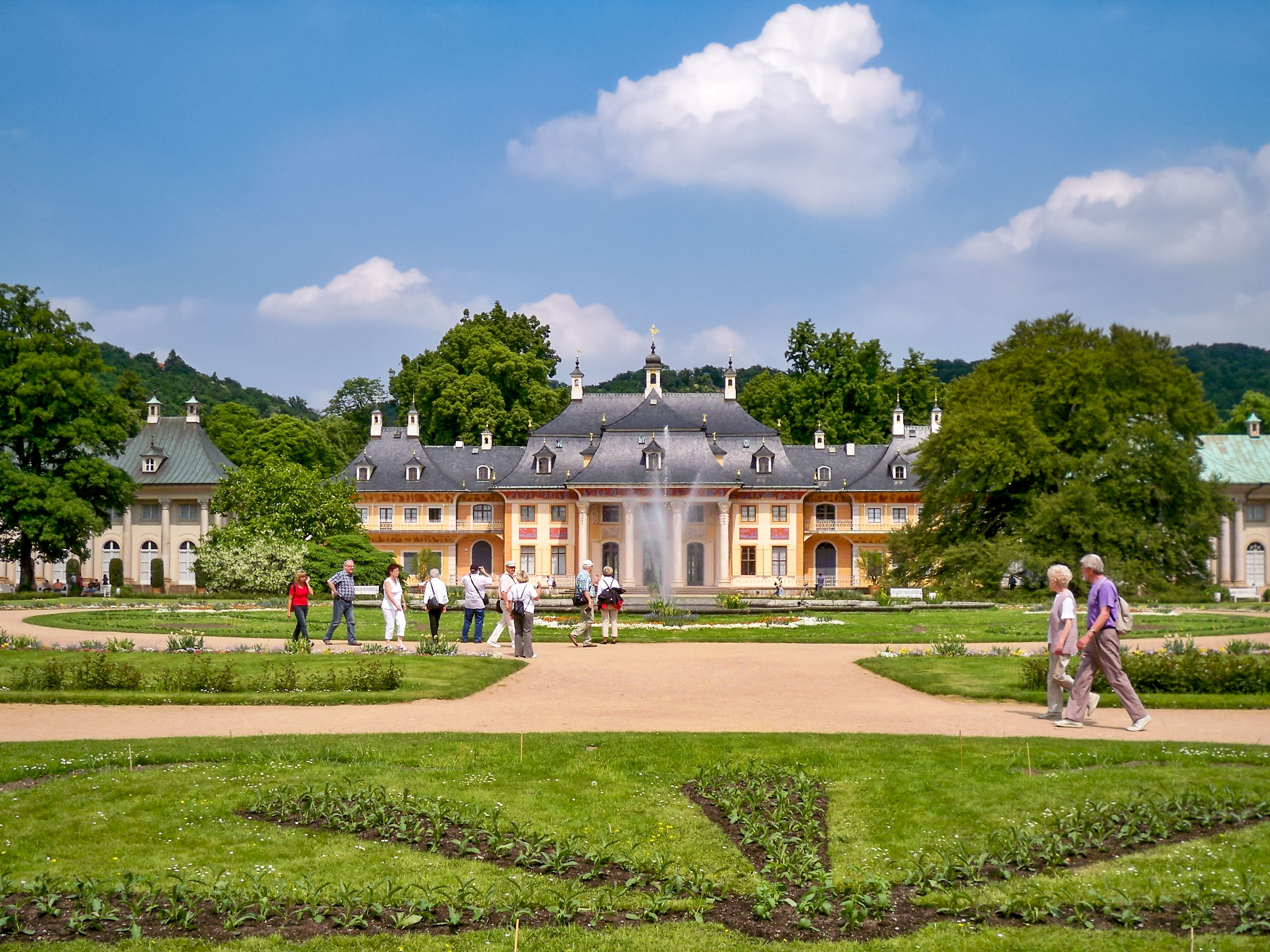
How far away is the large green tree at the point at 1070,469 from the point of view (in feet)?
136

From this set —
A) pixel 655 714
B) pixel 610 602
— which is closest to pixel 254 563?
pixel 610 602

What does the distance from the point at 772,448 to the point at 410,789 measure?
59497 millimetres

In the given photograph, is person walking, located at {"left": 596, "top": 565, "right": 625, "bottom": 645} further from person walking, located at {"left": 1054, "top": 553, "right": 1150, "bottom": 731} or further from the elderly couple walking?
person walking, located at {"left": 1054, "top": 553, "right": 1150, "bottom": 731}

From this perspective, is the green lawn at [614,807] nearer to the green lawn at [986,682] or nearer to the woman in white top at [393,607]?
the green lawn at [986,682]

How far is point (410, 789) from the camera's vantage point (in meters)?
9.45

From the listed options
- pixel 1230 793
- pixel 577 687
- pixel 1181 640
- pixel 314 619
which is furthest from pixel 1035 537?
pixel 1230 793

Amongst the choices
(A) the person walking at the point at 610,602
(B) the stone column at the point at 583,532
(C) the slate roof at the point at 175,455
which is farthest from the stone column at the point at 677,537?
(A) the person walking at the point at 610,602

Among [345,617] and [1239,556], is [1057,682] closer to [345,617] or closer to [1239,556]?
[345,617]

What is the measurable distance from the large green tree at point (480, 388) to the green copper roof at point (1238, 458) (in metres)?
41.7

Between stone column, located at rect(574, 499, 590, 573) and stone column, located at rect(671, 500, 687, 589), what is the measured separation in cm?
499

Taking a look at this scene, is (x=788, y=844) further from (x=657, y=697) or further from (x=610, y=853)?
(x=657, y=697)

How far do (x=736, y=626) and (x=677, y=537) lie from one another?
33490 mm

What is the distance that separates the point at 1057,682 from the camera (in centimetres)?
1302

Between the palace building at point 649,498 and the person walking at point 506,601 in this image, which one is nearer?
the person walking at point 506,601
